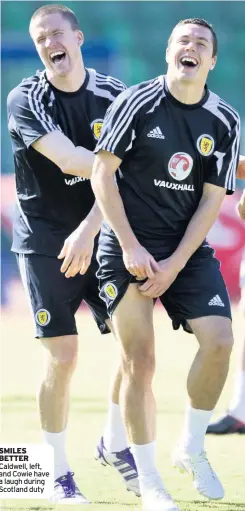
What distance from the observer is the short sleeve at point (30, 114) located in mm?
5508

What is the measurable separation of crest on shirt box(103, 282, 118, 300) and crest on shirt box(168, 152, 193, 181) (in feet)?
1.81

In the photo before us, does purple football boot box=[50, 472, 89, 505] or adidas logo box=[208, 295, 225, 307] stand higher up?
adidas logo box=[208, 295, 225, 307]

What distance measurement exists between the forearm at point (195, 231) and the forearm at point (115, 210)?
0.20 m

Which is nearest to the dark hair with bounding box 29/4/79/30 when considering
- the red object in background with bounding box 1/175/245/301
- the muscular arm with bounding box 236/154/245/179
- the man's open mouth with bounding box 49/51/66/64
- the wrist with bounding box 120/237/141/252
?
the man's open mouth with bounding box 49/51/66/64

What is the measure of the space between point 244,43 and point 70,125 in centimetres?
1119

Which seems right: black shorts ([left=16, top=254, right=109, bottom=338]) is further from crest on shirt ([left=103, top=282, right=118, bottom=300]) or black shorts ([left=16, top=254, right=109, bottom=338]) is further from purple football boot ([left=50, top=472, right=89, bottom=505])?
purple football boot ([left=50, top=472, right=89, bottom=505])

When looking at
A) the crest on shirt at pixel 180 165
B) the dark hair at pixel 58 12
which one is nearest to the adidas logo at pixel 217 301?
the crest on shirt at pixel 180 165

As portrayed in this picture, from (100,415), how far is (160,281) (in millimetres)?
2841

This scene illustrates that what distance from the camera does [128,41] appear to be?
16.5 m

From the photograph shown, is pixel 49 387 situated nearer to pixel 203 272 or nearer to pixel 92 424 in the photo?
pixel 203 272

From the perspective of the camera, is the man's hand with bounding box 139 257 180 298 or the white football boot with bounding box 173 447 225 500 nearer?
the man's hand with bounding box 139 257 180 298

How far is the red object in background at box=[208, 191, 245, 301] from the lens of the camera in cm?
1509

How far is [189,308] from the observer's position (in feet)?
17.0

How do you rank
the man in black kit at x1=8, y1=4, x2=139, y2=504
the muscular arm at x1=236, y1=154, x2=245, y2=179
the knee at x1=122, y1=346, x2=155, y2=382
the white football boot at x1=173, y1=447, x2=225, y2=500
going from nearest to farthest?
the knee at x1=122, y1=346, x2=155, y2=382, the white football boot at x1=173, y1=447, x2=225, y2=500, the man in black kit at x1=8, y1=4, x2=139, y2=504, the muscular arm at x1=236, y1=154, x2=245, y2=179
